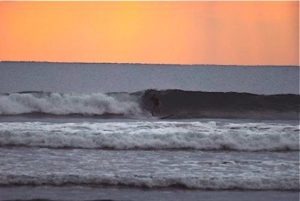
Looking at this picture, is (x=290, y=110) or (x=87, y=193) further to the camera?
(x=290, y=110)

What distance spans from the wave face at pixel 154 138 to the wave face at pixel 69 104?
2942 millimetres

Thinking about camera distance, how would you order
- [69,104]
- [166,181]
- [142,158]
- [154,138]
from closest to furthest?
[166,181] → [142,158] → [154,138] → [69,104]

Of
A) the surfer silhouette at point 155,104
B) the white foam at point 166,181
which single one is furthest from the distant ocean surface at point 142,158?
the surfer silhouette at point 155,104

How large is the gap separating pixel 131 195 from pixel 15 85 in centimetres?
1851

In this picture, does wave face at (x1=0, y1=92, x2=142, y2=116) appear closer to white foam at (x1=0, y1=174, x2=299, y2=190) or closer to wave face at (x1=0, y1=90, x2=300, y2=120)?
wave face at (x1=0, y1=90, x2=300, y2=120)

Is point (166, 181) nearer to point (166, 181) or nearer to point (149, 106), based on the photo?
point (166, 181)

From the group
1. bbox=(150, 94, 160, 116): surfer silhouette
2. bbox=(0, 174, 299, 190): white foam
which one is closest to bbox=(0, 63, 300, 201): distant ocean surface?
bbox=(0, 174, 299, 190): white foam

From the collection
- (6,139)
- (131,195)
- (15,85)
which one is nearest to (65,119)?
(6,139)

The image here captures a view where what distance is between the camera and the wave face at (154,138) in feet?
20.8

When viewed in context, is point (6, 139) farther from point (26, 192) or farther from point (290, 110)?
point (290, 110)

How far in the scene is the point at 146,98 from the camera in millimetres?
12133

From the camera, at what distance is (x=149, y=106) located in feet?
36.7

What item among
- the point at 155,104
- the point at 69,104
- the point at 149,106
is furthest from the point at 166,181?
the point at 155,104

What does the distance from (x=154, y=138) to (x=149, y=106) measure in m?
4.62
